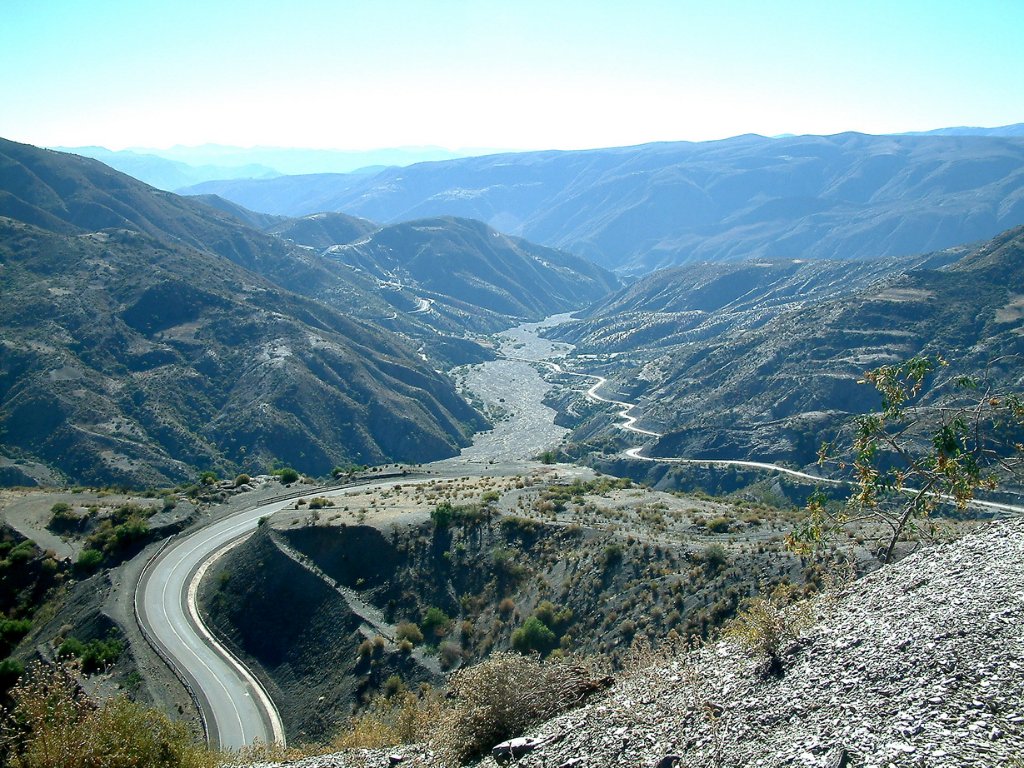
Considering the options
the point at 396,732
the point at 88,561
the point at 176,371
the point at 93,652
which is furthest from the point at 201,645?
the point at 176,371

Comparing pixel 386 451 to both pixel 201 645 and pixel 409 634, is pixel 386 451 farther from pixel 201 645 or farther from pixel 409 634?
pixel 409 634

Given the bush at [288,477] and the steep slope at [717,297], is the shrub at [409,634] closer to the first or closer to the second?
the bush at [288,477]

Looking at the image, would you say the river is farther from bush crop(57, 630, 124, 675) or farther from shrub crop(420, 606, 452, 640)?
bush crop(57, 630, 124, 675)

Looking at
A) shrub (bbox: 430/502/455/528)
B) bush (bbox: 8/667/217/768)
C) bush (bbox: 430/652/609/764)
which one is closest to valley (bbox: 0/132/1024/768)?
shrub (bbox: 430/502/455/528)

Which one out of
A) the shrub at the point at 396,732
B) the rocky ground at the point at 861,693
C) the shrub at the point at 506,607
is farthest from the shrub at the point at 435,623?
the rocky ground at the point at 861,693

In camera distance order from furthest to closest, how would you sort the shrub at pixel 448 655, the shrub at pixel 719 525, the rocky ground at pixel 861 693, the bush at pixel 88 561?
the bush at pixel 88 561
the shrub at pixel 719 525
the shrub at pixel 448 655
the rocky ground at pixel 861 693

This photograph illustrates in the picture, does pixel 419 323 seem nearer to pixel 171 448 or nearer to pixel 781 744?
pixel 171 448
